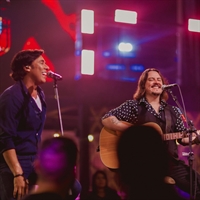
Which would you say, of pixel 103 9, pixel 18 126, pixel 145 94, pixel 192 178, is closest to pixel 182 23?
pixel 103 9

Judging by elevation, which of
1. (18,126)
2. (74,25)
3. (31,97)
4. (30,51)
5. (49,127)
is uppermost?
(74,25)

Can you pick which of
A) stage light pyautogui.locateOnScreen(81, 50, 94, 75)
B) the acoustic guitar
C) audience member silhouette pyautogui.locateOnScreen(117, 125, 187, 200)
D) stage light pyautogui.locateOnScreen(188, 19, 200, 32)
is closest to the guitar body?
the acoustic guitar

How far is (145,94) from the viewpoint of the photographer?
17.1 ft

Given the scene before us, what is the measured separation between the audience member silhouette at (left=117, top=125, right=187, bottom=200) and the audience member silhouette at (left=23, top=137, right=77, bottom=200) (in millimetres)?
492

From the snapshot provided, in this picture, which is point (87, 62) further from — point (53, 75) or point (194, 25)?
A: point (53, 75)

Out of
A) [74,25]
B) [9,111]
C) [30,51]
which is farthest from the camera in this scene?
[74,25]

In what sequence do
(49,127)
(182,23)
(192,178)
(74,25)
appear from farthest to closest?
(182,23)
(49,127)
(74,25)
(192,178)

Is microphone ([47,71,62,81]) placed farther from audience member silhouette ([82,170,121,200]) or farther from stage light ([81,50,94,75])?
stage light ([81,50,94,75])

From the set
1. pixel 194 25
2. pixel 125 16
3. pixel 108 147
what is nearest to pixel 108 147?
pixel 108 147

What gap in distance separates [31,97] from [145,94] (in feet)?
5.80

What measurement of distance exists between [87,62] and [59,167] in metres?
8.06

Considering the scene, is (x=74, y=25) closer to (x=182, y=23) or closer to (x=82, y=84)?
(x=82, y=84)

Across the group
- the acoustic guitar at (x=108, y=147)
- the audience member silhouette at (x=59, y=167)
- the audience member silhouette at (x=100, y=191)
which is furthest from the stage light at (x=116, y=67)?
the audience member silhouette at (x=59, y=167)

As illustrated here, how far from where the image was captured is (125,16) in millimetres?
10844
